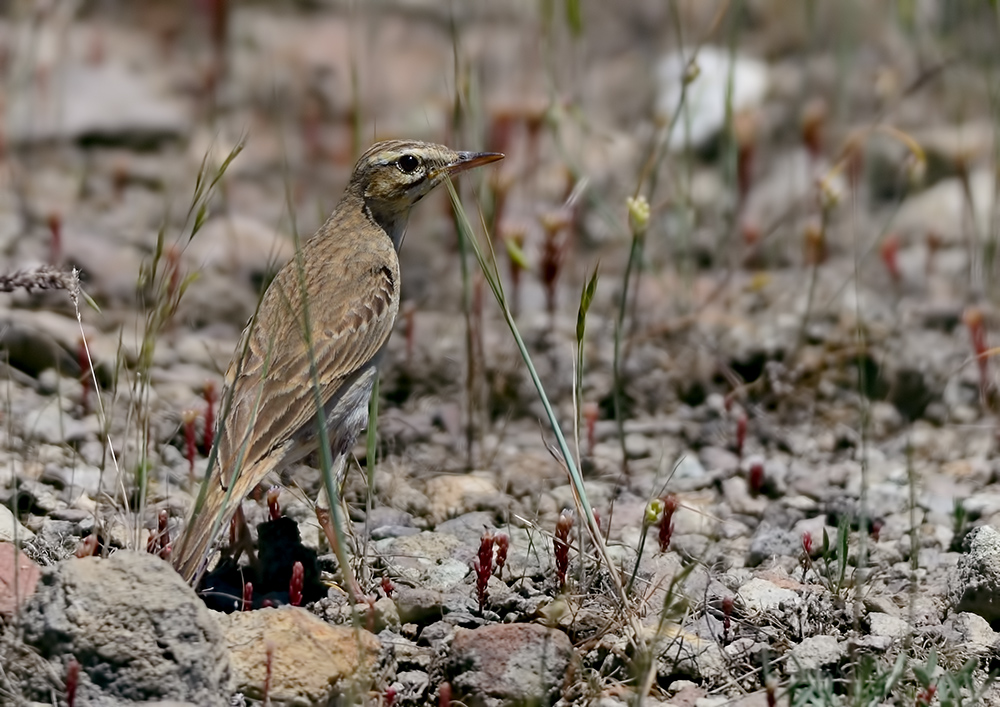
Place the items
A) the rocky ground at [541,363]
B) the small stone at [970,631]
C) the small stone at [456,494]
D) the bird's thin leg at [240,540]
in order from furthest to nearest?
the small stone at [456,494], the bird's thin leg at [240,540], the small stone at [970,631], the rocky ground at [541,363]

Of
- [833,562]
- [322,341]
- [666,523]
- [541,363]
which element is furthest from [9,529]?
[541,363]

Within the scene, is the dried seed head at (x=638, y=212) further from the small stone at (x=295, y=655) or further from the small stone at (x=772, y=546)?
the small stone at (x=295, y=655)

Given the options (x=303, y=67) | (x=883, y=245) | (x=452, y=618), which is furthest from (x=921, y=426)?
(x=303, y=67)

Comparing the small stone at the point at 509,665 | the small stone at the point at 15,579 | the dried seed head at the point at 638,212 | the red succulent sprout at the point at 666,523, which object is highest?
the dried seed head at the point at 638,212

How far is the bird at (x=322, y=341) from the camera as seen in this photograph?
465cm

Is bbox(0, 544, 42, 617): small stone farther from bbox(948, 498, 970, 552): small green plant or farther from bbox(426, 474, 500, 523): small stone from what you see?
bbox(948, 498, 970, 552): small green plant

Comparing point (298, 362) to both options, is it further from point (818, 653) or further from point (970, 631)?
point (970, 631)

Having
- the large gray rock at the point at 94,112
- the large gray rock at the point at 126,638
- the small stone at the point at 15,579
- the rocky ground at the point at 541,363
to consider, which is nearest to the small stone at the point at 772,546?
the rocky ground at the point at 541,363

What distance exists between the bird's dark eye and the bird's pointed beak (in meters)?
0.13

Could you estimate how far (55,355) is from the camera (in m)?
6.44

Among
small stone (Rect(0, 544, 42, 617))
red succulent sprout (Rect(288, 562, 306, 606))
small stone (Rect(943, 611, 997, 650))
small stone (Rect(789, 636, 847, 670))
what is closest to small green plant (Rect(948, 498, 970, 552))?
small stone (Rect(943, 611, 997, 650))

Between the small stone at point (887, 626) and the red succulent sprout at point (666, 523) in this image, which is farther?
the red succulent sprout at point (666, 523)

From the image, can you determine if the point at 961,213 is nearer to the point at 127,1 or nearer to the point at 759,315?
the point at 759,315

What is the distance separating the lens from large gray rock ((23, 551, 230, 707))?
3.84 metres
